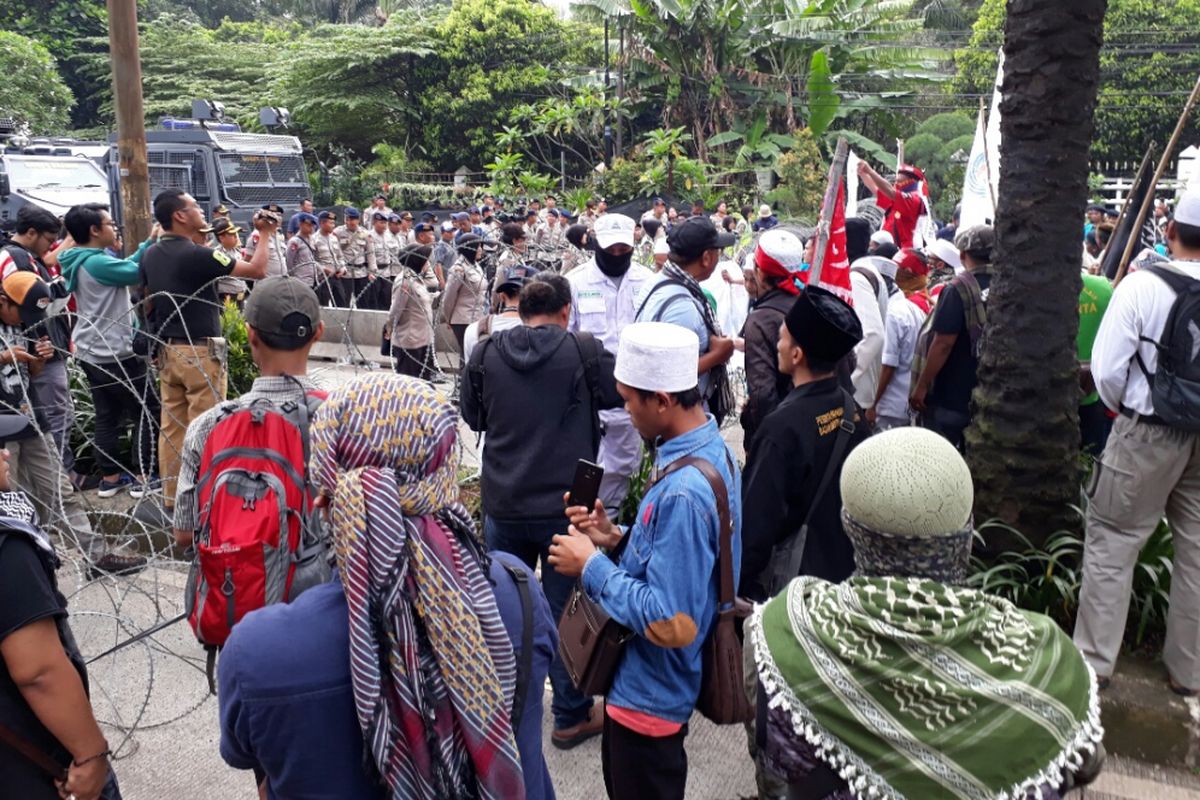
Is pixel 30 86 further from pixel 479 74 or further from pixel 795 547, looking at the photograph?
pixel 795 547

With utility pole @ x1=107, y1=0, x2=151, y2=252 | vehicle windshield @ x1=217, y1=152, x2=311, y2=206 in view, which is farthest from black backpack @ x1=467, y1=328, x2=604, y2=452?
vehicle windshield @ x1=217, y1=152, x2=311, y2=206

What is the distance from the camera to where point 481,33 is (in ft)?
109

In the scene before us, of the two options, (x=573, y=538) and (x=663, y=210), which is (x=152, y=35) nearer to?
(x=663, y=210)

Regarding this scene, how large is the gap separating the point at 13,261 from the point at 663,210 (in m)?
14.0

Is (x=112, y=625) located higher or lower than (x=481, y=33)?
lower

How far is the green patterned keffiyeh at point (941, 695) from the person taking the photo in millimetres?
1607

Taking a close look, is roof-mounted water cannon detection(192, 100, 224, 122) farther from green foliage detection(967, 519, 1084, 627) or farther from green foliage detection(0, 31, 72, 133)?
green foliage detection(967, 519, 1084, 627)

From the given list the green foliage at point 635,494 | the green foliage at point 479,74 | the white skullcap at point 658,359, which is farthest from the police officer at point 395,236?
the green foliage at point 479,74

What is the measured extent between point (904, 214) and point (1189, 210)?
5.60m

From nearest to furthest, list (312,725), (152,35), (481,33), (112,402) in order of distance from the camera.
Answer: (312,725)
(112,402)
(481,33)
(152,35)

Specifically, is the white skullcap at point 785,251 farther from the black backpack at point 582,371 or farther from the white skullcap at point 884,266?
the white skullcap at point 884,266

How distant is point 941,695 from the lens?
1602mm

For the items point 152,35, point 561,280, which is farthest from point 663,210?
point 152,35

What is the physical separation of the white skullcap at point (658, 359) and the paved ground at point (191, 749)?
1782mm
